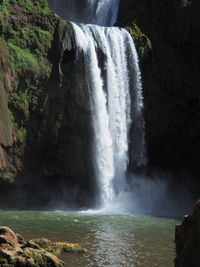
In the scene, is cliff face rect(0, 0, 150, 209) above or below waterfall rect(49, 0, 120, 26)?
below

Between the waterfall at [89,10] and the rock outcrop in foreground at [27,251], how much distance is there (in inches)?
1105

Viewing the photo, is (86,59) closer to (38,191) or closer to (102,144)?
(102,144)

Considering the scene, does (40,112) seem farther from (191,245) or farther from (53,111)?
(191,245)

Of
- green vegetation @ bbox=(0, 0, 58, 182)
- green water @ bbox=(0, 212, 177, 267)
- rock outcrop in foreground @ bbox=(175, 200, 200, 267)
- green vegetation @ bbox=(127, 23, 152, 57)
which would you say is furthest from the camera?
green vegetation @ bbox=(127, 23, 152, 57)

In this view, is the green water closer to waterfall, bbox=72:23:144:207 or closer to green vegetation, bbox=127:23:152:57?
waterfall, bbox=72:23:144:207

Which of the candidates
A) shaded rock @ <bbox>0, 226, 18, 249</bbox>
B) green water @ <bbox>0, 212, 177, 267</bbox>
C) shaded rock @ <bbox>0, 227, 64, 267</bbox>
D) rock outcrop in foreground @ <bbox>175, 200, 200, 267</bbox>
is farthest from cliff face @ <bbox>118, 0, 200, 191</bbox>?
rock outcrop in foreground @ <bbox>175, 200, 200, 267</bbox>

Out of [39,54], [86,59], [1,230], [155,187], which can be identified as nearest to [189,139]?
[155,187]

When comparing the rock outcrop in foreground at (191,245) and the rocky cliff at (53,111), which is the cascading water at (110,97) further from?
the rock outcrop in foreground at (191,245)

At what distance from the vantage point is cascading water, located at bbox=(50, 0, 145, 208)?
34.8 meters

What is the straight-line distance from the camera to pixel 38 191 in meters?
33.9

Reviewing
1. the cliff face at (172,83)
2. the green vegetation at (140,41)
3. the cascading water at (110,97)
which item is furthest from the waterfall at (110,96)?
the cliff face at (172,83)

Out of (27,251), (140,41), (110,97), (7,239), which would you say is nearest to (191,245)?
(27,251)

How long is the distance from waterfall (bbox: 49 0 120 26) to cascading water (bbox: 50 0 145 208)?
23.7ft

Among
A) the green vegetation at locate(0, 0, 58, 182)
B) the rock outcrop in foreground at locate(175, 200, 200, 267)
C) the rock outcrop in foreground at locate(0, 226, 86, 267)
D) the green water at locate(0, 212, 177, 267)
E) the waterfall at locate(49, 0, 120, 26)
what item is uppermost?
the waterfall at locate(49, 0, 120, 26)
